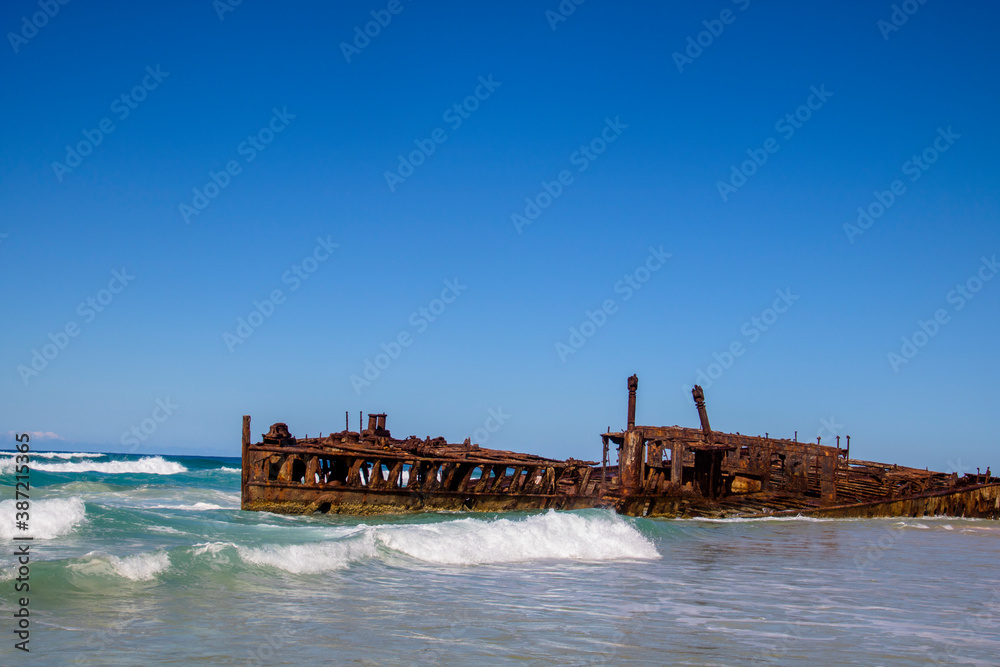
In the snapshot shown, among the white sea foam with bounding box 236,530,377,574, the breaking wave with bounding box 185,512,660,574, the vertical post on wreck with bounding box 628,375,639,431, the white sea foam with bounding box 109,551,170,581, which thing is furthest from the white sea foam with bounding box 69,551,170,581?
the vertical post on wreck with bounding box 628,375,639,431

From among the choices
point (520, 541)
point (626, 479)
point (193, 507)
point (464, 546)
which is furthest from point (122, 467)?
point (464, 546)

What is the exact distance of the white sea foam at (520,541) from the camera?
15922mm

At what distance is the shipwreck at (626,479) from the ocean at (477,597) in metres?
5.63

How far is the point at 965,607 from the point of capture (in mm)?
12070

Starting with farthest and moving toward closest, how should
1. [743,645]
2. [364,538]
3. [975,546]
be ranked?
[975,546] < [364,538] < [743,645]

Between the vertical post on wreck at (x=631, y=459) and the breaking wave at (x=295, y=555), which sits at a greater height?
the vertical post on wreck at (x=631, y=459)

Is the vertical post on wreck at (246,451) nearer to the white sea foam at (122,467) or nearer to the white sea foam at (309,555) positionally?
the white sea foam at (309,555)

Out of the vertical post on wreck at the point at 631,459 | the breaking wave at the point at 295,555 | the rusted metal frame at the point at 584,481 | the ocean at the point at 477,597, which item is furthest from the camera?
the rusted metal frame at the point at 584,481

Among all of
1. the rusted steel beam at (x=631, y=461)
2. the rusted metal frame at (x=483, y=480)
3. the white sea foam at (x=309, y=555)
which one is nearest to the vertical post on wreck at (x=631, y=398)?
the rusted steel beam at (x=631, y=461)

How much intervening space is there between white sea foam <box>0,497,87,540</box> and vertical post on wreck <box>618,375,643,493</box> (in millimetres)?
17883

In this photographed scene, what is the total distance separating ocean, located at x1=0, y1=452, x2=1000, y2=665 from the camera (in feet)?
27.9

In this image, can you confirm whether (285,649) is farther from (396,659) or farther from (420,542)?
(420,542)

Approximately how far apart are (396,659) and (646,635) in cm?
295

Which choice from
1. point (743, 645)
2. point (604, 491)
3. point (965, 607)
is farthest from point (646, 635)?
point (604, 491)
